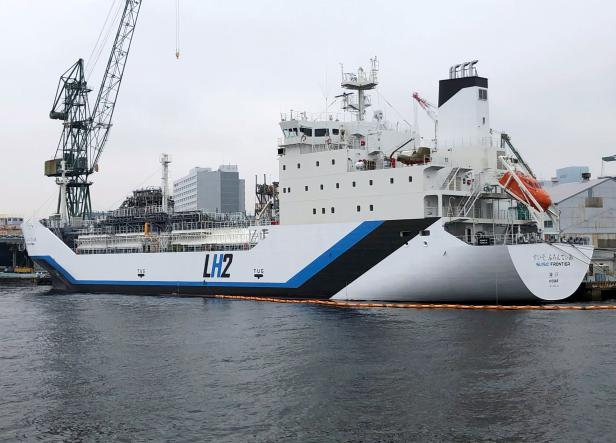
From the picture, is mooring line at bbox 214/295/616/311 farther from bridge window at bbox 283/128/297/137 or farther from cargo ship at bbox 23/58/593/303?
bridge window at bbox 283/128/297/137

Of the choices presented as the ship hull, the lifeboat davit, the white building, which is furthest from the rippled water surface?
the white building

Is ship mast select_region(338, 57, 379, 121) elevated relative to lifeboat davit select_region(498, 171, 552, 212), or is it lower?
elevated

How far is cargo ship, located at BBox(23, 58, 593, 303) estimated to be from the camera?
24.2 m

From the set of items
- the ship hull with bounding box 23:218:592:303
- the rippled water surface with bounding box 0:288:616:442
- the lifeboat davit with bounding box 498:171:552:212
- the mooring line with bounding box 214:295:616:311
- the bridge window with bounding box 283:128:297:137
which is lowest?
the rippled water surface with bounding box 0:288:616:442

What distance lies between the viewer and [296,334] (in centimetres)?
2019

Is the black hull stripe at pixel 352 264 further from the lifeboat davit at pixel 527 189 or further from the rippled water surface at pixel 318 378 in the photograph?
the lifeboat davit at pixel 527 189

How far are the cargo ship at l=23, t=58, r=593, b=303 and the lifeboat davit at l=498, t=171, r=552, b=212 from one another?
50 mm

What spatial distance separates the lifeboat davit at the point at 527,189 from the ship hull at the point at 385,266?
7.11 feet

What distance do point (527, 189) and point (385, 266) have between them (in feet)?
21.2

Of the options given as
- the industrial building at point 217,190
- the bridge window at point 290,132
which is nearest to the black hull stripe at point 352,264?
the bridge window at point 290,132

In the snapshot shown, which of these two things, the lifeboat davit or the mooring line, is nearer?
the mooring line

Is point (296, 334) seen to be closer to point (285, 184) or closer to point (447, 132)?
point (285, 184)

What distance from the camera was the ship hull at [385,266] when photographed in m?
23.9

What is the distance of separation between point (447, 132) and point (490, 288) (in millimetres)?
7587
